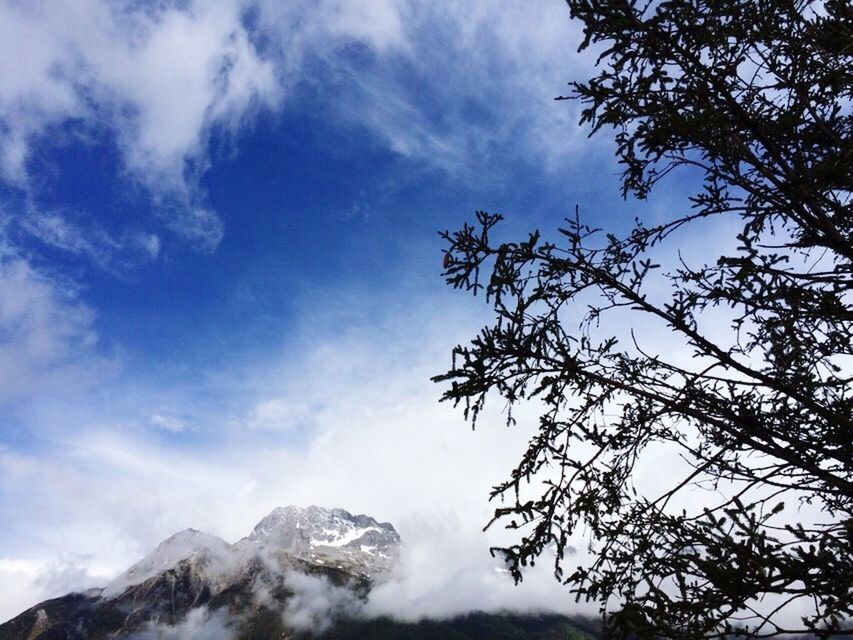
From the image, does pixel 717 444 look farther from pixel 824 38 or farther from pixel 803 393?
pixel 824 38

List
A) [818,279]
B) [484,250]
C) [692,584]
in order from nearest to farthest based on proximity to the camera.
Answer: [692,584], [818,279], [484,250]

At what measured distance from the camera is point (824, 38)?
16.4 feet

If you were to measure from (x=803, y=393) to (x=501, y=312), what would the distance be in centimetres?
318

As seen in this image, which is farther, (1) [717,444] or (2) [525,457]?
(1) [717,444]

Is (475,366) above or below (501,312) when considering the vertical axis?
below

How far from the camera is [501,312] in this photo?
5.78m

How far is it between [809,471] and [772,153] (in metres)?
3.48

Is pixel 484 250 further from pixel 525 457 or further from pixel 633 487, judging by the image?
pixel 633 487

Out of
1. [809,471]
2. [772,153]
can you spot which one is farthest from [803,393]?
[772,153]

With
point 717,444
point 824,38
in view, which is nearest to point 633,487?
point 717,444

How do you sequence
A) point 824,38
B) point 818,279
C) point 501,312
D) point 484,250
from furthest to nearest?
point 484,250 → point 501,312 → point 818,279 → point 824,38

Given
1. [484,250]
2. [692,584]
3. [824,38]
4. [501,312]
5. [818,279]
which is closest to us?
[692,584]

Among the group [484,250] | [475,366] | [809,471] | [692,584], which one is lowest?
[692,584]

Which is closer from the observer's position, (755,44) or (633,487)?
(633,487)
